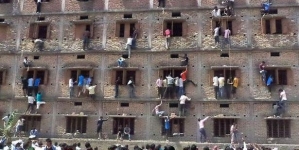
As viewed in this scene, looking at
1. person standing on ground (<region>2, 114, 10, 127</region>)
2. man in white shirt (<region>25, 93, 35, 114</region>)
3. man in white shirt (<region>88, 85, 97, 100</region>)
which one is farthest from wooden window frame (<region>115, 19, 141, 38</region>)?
person standing on ground (<region>2, 114, 10, 127</region>)

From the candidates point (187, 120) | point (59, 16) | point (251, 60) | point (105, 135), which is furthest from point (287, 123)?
point (59, 16)

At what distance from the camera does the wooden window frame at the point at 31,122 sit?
A: 23578mm

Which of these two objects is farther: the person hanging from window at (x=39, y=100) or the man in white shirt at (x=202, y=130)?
the person hanging from window at (x=39, y=100)

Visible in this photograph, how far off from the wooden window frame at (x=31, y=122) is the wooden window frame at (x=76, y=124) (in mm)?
1857

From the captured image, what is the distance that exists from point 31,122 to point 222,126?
11397 millimetres

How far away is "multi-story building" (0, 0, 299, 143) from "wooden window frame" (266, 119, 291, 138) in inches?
2.1

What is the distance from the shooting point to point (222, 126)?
2158 centimetres

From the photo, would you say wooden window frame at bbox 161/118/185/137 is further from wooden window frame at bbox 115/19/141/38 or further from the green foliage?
the green foliage

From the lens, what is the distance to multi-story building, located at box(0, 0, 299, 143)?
70.8 feet

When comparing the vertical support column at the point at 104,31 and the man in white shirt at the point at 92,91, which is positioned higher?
the vertical support column at the point at 104,31

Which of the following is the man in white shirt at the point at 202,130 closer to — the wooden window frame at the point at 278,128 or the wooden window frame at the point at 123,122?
the wooden window frame at the point at 278,128

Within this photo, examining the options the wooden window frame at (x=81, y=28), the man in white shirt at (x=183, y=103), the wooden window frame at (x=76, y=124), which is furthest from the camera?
the wooden window frame at (x=81, y=28)

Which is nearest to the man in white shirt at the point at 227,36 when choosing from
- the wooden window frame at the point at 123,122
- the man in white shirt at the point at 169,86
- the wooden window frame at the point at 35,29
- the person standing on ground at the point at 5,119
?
the man in white shirt at the point at 169,86

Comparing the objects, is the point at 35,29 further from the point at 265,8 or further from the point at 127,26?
the point at 265,8
